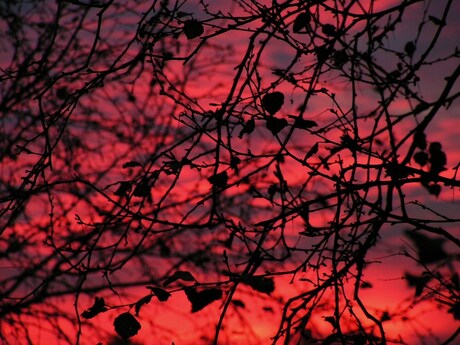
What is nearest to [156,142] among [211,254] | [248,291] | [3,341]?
[211,254]

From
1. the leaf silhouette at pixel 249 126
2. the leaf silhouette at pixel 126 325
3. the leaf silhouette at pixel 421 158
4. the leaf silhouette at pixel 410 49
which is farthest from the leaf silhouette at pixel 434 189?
the leaf silhouette at pixel 126 325

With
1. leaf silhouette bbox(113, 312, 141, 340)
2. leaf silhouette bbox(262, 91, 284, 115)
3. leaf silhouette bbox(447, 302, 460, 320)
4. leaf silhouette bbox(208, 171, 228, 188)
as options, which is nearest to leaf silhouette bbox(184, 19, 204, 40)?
leaf silhouette bbox(262, 91, 284, 115)

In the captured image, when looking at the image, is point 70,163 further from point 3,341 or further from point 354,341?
point 354,341

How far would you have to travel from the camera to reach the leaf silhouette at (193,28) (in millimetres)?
3051

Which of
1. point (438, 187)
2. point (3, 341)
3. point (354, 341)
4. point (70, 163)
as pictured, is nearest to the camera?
point (354, 341)

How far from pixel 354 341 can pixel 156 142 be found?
446 cm

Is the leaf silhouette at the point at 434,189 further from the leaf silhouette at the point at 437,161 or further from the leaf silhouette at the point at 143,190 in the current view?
the leaf silhouette at the point at 143,190

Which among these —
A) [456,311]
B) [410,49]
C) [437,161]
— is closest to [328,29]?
[410,49]

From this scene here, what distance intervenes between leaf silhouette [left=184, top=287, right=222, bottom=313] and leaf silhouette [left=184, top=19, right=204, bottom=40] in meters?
1.01

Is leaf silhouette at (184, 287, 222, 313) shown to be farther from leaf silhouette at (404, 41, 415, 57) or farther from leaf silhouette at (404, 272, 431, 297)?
leaf silhouette at (404, 41, 415, 57)

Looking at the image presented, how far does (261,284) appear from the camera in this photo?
2.63 metres

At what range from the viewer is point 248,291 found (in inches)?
257

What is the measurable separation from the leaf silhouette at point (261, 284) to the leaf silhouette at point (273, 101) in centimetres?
67

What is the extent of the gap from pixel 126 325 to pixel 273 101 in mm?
978
